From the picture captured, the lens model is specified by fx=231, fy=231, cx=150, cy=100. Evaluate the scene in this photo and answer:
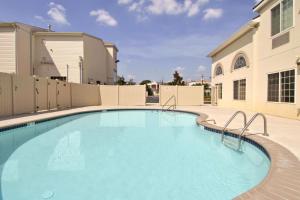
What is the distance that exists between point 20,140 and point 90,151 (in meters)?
3.14

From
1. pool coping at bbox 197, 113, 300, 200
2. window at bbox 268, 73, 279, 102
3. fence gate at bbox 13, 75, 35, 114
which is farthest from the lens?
fence gate at bbox 13, 75, 35, 114

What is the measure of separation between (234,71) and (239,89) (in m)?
1.75

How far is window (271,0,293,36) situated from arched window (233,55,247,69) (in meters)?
4.19

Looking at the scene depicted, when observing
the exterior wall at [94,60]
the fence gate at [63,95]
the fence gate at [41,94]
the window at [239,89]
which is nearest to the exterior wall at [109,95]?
the fence gate at [63,95]

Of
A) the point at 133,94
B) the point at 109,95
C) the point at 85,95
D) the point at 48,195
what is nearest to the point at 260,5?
the point at 133,94

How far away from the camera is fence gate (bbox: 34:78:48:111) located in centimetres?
1486

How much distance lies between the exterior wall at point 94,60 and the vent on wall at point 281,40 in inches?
735

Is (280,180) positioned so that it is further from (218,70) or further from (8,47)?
(8,47)

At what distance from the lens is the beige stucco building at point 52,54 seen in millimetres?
21566

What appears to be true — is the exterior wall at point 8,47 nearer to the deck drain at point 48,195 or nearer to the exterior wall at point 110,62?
the exterior wall at point 110,62

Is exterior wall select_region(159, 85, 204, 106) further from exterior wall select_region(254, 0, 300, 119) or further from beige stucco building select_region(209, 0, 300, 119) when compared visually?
exterior wall select_region(254, 0, 300, 119)

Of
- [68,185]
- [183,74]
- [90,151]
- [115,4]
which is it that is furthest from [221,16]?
[183,74]

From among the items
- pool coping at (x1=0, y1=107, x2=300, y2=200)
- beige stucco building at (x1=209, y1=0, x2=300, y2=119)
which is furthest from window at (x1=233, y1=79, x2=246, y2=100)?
pool coping at (x1=0, y1=107, x2=300, y2=200)

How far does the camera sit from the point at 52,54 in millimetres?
24578
